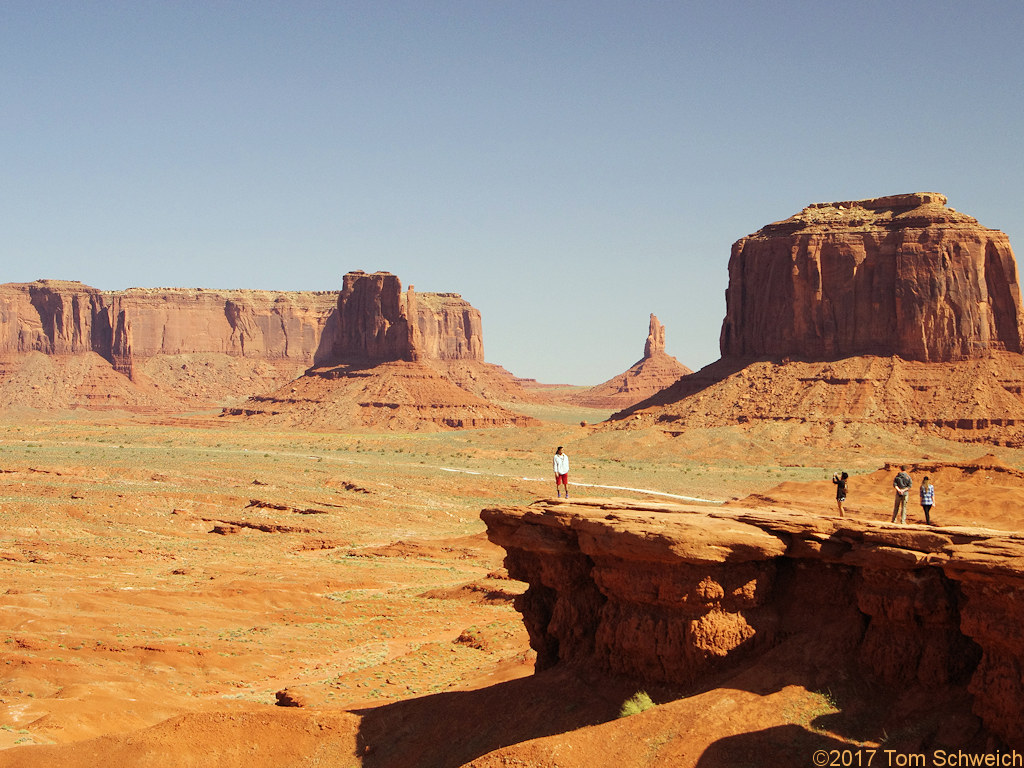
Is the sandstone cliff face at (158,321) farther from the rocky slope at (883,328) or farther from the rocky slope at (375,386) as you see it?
the rocky slope at (883,328)

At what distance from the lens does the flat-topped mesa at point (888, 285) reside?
73.8m

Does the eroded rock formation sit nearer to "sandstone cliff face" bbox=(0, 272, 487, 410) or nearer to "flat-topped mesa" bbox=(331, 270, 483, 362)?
"sandstone cliff face" bbox=(0, 272, 487, 410)

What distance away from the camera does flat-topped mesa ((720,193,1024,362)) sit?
73.8 m

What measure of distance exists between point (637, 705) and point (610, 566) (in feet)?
5.21

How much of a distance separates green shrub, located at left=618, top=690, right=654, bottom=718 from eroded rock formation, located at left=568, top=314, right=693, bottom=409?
496 ft

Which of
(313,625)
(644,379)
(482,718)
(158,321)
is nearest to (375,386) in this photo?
(158,321)

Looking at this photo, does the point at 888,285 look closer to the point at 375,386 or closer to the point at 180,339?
the point at 375,386

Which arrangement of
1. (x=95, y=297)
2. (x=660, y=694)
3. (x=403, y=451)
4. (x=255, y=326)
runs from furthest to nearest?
(x=255, y=326), (x=95, y=297), (x=403, y=451), (x=660, y=694)

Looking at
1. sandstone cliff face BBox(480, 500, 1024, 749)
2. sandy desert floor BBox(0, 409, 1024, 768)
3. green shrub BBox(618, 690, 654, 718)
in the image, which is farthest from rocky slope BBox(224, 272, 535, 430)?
green shrub BBox(618, 690, 654, 718)

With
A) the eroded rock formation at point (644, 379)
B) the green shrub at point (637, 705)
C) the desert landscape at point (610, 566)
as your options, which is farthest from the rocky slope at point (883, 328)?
the eroded rock formation at point (644, 379)

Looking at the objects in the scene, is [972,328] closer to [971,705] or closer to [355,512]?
[355,512]

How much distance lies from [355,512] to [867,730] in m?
32.9

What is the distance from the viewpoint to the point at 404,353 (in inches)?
4611

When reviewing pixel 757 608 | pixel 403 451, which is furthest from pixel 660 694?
pixel 403 451
